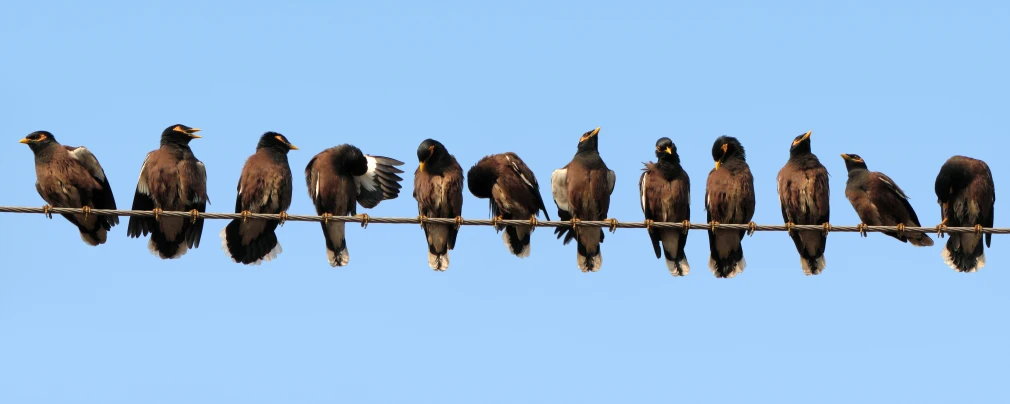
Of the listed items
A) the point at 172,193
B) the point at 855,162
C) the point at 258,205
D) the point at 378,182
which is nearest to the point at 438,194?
the point at 378,182

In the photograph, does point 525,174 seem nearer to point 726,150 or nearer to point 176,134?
point 726,150

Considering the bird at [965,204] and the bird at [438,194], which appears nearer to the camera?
the bird at [965,204]

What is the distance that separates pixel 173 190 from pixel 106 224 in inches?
35.3

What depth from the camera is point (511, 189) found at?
1418 centimetres

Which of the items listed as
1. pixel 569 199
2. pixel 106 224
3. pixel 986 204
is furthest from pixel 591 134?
pixel 106 224

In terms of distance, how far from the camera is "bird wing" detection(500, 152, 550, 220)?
14266mm

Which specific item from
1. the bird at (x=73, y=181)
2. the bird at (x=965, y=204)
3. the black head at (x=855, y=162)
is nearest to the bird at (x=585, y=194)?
the black head at (x=855, y=162)

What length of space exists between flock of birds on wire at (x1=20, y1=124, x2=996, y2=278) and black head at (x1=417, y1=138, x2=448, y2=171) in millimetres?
13

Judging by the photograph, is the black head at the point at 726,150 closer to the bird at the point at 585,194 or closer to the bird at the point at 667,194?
the bird at the point at 667,194

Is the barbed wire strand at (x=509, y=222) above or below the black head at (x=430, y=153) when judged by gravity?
below

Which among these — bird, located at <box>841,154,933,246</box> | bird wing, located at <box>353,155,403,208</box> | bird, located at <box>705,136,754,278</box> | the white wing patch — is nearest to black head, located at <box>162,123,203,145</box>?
bird wing, located at <box>353,155,403,208</box>

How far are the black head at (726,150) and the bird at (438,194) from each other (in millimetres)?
2605

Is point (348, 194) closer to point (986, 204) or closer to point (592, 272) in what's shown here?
point (592, 272)

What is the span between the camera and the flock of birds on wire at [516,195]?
13758 mm
